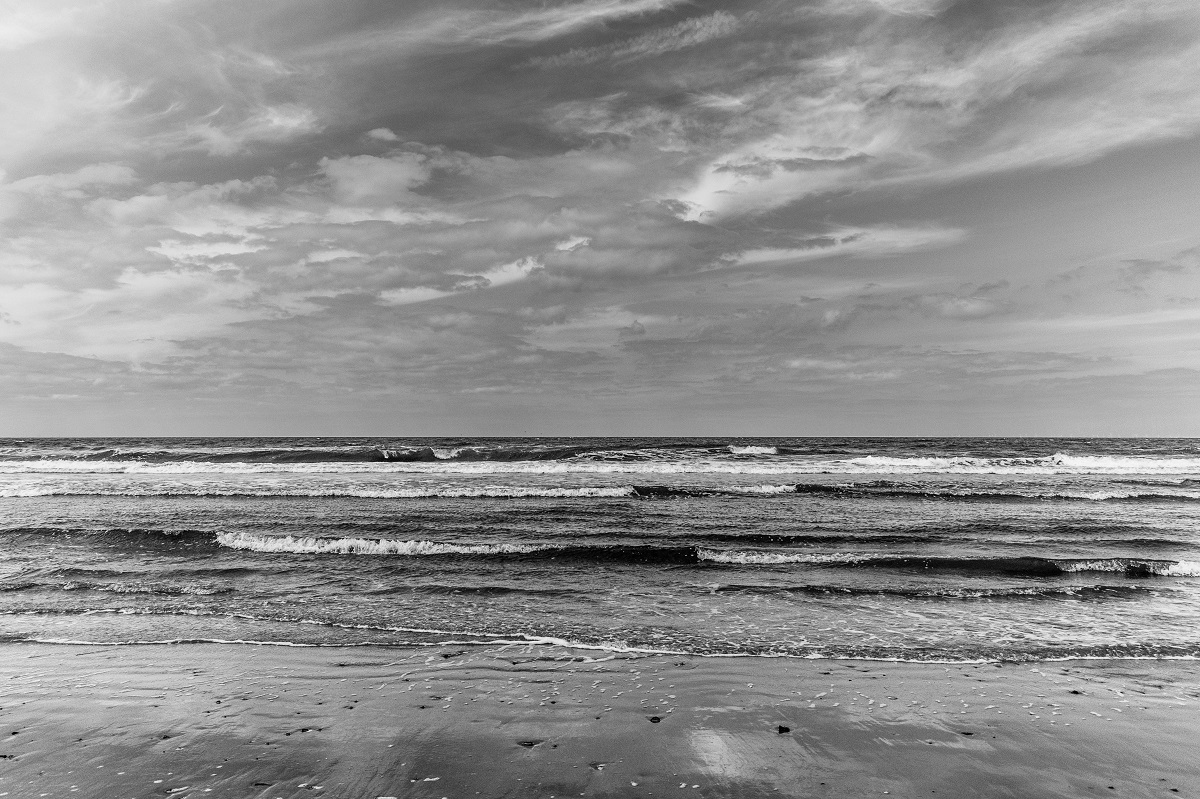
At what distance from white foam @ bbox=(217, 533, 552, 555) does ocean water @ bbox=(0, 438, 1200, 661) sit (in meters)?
0.07

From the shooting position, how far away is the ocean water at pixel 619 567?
9.11 meters

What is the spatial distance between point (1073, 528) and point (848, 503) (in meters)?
7.11

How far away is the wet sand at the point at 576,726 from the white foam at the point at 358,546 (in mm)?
6791

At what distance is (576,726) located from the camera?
594 centimetres

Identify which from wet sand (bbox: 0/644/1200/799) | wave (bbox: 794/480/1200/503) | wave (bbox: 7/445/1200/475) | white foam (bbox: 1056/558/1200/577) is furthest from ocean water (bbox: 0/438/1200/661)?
wave (bbox: 7/445/1200/475)

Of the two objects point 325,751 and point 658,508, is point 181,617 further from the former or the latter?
point 658,508

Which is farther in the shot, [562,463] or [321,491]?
[562,463]

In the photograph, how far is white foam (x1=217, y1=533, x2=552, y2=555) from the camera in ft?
49.3

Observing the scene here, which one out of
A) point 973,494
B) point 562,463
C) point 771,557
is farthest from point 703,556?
point 562,463

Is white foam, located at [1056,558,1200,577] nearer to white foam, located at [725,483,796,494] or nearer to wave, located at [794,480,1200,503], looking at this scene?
wave, located at [794,480,1200,503]

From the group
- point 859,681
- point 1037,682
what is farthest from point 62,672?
point 1037,682

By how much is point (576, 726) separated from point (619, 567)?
7759 millimetres

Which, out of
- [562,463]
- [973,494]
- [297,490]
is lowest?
[973,494]

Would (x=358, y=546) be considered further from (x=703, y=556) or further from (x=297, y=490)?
(x=297, y=490)
